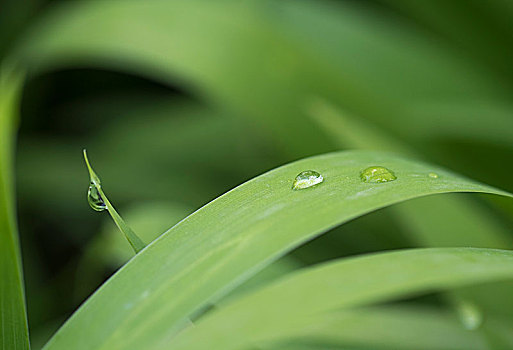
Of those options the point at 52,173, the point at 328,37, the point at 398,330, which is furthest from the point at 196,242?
the point at 52,173

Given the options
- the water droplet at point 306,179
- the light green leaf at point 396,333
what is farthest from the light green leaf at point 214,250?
the light green leaf at point 396,333

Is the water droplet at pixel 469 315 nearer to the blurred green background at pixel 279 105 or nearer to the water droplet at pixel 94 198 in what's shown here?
the blurred green background at pixel 279 105

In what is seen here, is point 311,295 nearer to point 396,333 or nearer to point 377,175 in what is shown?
point 377,175

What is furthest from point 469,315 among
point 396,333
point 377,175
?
point 377,175

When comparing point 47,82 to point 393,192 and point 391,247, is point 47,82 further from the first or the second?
point 393,192

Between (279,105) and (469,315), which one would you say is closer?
(469,315)
